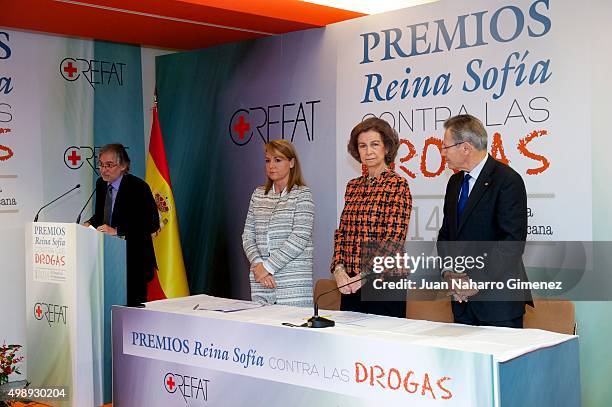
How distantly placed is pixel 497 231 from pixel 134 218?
2457 mm

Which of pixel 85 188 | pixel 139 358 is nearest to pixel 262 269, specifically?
pixel 139 358

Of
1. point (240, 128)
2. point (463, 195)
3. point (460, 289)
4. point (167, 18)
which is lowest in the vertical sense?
point (460, 289)

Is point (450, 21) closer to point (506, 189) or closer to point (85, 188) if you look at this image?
point (506, 189)

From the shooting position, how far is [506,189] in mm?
3533

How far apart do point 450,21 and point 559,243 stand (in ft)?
4.74

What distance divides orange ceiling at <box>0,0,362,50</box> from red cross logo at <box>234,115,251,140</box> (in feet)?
2.01

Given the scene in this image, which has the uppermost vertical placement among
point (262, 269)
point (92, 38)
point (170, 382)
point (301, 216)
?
point (92, 38)

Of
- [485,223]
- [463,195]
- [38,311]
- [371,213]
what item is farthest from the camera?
[38,311]

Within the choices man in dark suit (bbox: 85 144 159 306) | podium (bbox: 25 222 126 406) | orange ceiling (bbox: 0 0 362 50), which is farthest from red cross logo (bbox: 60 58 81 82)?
podium (bbox: 25 222 126 406)

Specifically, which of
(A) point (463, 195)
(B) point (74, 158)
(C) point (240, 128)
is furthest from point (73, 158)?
(A) point (463, 195)

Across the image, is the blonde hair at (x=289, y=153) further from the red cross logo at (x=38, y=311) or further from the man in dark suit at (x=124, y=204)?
the red cross logo at (x=38, y=311)

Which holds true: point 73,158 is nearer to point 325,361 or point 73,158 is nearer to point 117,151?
point 117,151

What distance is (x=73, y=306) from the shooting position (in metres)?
3.99

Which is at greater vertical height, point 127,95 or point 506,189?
point 127,95
